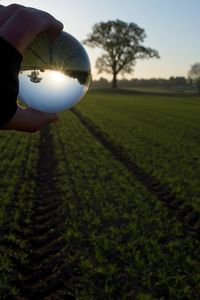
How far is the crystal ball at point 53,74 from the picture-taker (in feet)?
5.63

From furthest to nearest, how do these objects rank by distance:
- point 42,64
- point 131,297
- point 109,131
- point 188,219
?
point 109,131
point 188,219
point 131,297
point 42,64

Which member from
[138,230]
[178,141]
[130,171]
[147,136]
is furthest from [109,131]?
[138,230]

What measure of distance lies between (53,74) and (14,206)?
7.67m

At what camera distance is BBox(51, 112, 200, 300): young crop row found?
18.6 feet

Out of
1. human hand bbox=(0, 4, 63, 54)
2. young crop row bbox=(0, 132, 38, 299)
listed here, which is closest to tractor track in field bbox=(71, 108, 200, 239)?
young crop row bbox=(0, 132, 38, 299)

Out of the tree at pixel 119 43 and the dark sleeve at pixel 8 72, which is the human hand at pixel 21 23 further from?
the tree at pixel 119 43

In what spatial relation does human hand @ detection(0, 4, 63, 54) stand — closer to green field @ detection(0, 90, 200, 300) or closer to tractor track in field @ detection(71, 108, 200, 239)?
green field @ detection(0, 90, 200, 300)

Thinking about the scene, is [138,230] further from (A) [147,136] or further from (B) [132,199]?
(A) [147,136]

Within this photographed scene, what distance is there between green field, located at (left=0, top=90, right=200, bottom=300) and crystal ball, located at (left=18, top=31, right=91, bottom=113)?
4010mm

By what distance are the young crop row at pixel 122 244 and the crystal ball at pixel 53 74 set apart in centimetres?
401

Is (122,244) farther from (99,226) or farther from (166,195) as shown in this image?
(166,195)

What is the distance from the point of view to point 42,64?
1747 millimetres

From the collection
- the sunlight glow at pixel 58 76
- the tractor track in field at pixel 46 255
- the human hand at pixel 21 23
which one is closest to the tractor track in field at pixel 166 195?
the tractor track in field at pixel 46 255

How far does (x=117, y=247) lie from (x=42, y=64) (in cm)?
552
